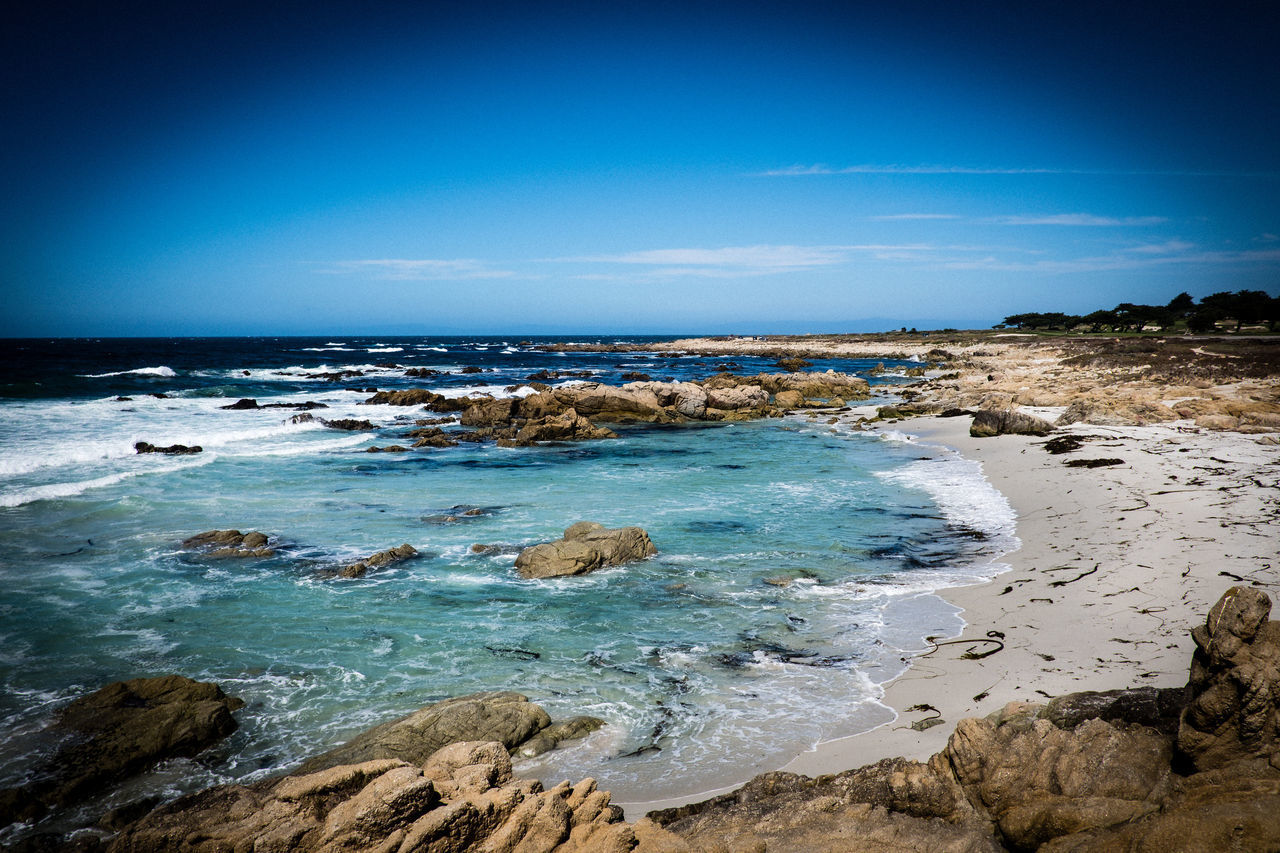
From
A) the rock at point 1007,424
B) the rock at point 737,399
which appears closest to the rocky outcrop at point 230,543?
the rock at point 1007,424

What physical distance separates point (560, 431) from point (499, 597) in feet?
54.6

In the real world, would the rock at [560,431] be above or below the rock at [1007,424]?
below

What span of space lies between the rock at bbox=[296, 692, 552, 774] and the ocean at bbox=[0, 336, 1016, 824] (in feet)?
1.14

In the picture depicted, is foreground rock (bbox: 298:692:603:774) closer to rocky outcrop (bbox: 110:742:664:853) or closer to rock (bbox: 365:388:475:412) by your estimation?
rocky outcrop (bbox: 110:742:664:853)

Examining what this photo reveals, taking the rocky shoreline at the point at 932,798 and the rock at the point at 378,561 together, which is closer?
the rocky shoreline at the point at 932,798

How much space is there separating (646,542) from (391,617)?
176 inches

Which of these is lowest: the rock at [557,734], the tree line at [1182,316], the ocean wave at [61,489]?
the rock at [557,734]

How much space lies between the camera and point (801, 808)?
3.99 meters

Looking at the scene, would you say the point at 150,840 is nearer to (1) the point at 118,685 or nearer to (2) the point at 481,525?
(1) the point at 118,685

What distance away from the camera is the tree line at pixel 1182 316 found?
5566 centimetres

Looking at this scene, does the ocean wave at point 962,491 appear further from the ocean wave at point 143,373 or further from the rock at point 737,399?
the ocean wave at point 143,373

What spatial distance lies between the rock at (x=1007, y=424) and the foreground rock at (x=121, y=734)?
69.0ft

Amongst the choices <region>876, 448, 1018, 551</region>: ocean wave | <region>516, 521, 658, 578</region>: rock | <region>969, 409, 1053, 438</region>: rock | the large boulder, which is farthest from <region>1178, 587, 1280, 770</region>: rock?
the large boulder

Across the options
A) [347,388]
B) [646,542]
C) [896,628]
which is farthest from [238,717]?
[347,388]
